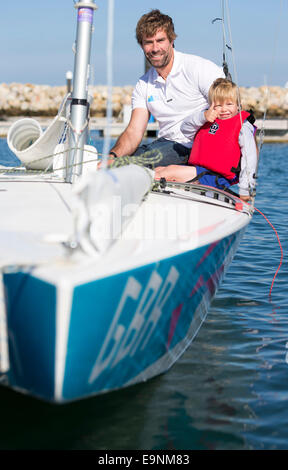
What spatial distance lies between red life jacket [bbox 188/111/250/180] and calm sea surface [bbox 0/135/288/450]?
1.17m

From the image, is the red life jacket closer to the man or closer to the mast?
the man

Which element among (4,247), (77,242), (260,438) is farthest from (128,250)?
(260,438)

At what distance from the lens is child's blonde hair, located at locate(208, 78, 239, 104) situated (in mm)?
4406

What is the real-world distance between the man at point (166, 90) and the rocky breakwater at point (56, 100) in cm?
3951

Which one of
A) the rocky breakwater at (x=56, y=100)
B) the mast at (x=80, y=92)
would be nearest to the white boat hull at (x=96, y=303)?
the mast at (x=80, y=92)

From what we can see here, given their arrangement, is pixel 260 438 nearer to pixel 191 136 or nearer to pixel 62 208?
pixel 62 208

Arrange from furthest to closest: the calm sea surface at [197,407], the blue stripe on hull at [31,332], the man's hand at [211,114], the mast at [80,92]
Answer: the man's hand at [211,114] < the mast at [80,92] < the calm sea surface at [197,407] < the blue stripe on hull at [31,332]

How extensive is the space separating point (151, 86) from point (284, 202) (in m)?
6.73

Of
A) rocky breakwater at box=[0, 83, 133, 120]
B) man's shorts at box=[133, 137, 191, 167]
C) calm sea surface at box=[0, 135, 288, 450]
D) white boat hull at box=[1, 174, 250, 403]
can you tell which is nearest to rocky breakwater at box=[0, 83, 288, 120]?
rocky breakwater at box=[0, 83, 133, 120]

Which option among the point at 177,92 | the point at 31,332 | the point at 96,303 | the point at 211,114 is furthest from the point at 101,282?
the point at 177,92

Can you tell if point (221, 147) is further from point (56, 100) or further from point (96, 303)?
point (56, 100)

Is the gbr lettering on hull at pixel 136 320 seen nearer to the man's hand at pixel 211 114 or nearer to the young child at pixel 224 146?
the young child at pixel 224 146

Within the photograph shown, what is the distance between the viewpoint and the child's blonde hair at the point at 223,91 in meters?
4.41

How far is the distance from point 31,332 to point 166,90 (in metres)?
3.20
